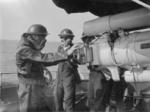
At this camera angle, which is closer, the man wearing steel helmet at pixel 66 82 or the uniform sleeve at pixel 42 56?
the uniform sleeve at pixel 42 56

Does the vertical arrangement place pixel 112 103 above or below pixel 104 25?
below

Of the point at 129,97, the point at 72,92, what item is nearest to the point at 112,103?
the point at 129,97

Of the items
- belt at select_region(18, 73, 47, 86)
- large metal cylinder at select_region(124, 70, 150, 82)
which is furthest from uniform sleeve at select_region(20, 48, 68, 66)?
large metal cylinder at select_region(124, 70, 150, 82)

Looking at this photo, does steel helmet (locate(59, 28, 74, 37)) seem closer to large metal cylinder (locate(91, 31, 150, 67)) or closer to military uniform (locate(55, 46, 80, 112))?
military uniform (locate(55, 46, 80, 112))

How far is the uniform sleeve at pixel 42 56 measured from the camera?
4.66 m

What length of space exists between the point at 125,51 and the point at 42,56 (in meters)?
1.25

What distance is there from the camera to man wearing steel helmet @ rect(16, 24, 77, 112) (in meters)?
4.70

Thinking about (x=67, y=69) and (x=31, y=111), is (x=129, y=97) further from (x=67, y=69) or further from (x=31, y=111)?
(x=31, y=111)

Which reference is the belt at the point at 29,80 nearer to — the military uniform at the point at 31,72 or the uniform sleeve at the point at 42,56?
the military uniform at the point at 31,72

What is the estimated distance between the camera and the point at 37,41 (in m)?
5.02

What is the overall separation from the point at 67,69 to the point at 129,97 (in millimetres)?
1150

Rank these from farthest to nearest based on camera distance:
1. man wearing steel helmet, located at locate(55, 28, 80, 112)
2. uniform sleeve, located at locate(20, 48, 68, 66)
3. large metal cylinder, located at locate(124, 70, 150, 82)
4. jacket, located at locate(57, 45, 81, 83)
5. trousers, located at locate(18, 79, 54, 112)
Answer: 1. jacket, located at locate(57, 45, 81, 83)
2. man wearing steel helmet, located at locate(55, 28, 80, 112)
3. large metal cylinder, located at locate(124, 70, 150, 82)
4. trousers, located at locate(18, 79, 54, 112)
5. uniform sleeve, located at locate(20, 48, 68, 66)

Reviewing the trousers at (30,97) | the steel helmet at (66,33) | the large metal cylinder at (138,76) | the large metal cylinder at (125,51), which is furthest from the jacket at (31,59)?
the steel helmet at (66,33)

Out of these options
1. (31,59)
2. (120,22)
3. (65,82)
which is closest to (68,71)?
(65,82)
